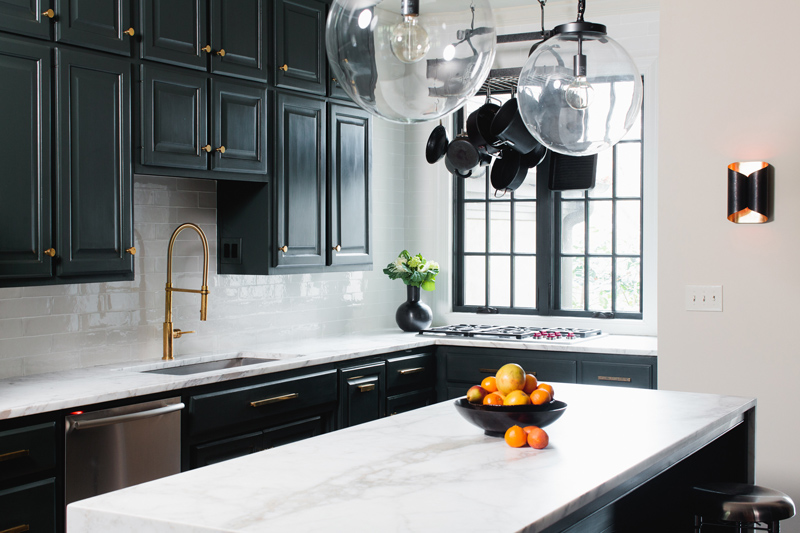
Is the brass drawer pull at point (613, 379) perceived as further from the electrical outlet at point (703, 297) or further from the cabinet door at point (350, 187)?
the cabinet door at point (350, 187)

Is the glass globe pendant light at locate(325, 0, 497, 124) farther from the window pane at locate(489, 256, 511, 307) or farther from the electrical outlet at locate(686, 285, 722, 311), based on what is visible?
the window pane at locate(489, 256, 511, 307)

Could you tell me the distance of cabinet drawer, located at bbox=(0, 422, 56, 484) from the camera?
271 cm

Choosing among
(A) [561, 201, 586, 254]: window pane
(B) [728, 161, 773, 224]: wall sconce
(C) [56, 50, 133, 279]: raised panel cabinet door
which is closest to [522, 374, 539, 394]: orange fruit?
(B) [728, 161, 773, 224]: wall sconce

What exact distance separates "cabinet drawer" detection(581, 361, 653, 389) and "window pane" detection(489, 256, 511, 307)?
1224 millimetres

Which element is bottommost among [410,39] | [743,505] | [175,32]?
[743,505]

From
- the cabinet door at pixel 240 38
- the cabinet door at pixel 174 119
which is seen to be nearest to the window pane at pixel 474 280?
the cabinet door at pixel 240 38

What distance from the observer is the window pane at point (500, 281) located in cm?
568

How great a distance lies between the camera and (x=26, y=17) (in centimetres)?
307

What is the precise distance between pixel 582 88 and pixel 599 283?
3534mm

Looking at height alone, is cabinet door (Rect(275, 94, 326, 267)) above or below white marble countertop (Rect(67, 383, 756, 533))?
above

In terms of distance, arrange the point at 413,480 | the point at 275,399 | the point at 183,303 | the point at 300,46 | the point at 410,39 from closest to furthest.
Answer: the point at 410,39
the point at 413,480
the point at 275,399
the point at 183,303
the point at 300,46

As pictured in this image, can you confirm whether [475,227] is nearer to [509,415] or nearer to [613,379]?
[613,379]

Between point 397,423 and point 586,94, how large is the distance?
1135 mm

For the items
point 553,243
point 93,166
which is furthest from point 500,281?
point 93,166
